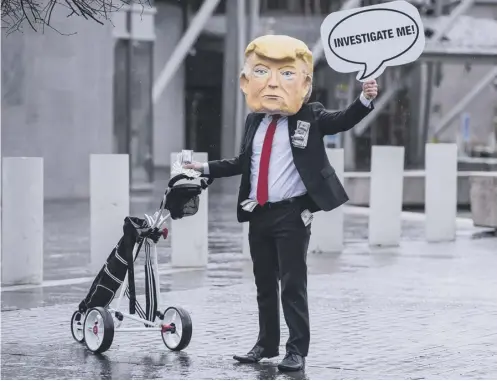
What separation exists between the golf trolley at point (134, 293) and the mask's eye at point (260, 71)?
0.75 metres

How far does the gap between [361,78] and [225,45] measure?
27868 mm

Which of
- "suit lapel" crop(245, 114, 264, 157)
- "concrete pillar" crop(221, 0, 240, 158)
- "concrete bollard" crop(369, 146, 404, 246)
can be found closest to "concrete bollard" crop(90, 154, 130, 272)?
"concrete bollard" crop(369, 146, 404, 246)

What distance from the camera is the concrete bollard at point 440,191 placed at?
15945 millimetres

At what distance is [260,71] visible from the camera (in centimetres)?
775

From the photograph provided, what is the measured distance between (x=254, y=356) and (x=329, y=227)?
6.94 meters

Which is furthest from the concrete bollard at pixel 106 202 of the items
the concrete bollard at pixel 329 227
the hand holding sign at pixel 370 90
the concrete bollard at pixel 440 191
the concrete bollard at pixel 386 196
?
the hand holding sign at pixel 370 90

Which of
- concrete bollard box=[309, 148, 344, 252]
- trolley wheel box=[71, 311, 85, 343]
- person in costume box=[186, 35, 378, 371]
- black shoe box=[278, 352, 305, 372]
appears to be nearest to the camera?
black shoe box=[278, 352, 305, 372]

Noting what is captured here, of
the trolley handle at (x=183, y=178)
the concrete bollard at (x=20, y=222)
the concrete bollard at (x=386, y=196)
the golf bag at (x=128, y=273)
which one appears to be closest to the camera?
the trolley handle at (x=183, y=178)

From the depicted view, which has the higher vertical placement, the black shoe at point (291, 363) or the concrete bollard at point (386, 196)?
the concrete bollard at point (386, 196)

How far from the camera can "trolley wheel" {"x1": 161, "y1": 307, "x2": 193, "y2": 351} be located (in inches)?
320

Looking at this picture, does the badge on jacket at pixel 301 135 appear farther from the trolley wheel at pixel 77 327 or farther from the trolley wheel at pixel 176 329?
the trolley wheel at pixel 77 327

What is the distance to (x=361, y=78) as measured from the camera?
772cm

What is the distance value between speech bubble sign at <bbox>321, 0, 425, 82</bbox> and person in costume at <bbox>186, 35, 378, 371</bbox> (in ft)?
0.82

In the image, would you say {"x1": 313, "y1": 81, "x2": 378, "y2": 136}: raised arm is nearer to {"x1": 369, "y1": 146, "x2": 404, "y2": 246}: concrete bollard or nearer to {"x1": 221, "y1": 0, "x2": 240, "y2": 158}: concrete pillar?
{"x1": 369, "y1": 146, "x2": 404, "y2": 246}: concrete bollard
